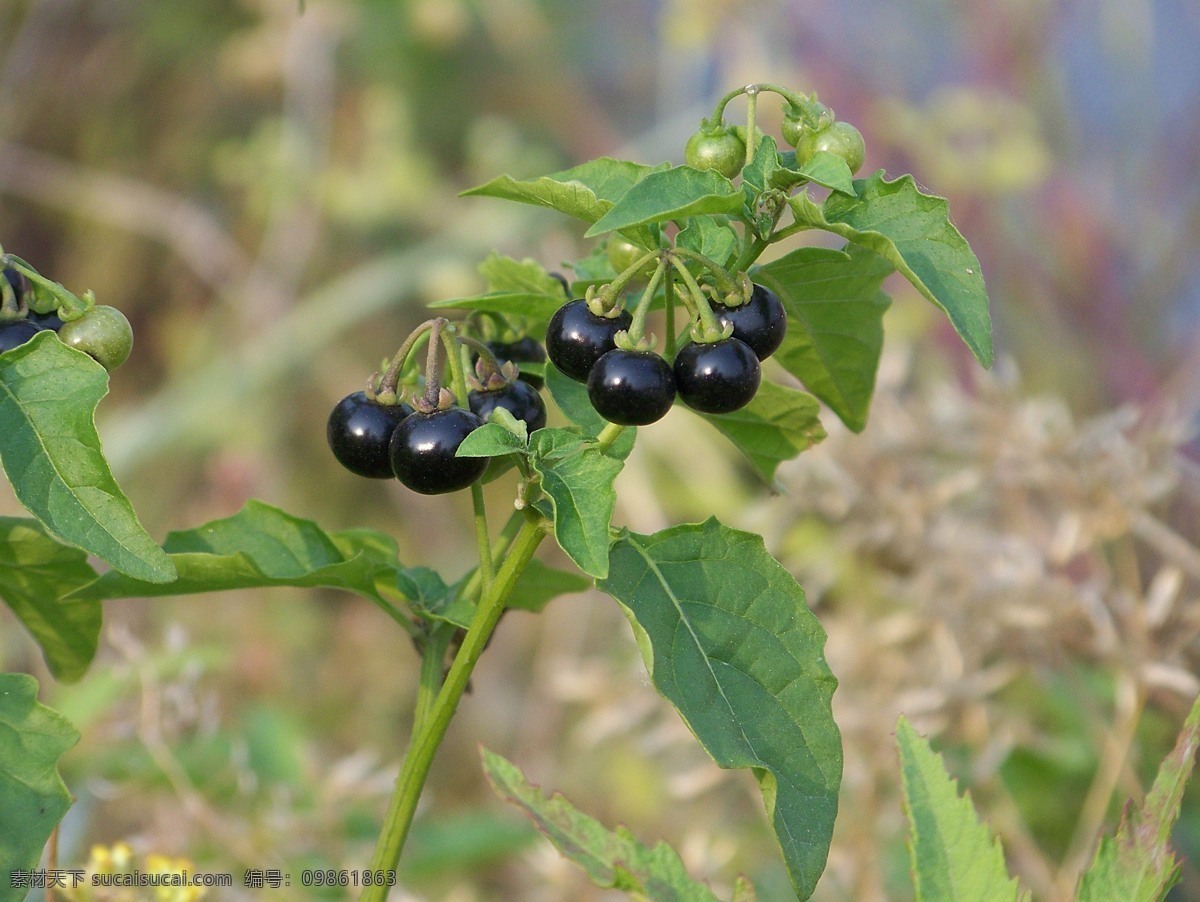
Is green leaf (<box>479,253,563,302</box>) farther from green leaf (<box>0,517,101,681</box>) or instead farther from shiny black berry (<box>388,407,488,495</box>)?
green leaf (<box>0,517,101,681</box>)

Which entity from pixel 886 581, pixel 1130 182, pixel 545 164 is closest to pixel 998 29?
pixel 1130 182

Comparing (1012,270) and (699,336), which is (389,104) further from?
(699,336)

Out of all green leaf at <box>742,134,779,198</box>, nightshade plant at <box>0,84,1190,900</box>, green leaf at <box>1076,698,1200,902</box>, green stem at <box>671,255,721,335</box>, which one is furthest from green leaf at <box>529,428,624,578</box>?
green leaf at <box>1076,698,1200,902</box>

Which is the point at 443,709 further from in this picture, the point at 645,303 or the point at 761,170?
the point at 761,170

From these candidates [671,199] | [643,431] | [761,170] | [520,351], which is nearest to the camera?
[671,199]

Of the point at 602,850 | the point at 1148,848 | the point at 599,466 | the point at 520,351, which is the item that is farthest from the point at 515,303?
the point at 1148,848

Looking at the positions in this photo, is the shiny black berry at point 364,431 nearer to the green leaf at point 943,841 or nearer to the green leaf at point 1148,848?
the green leaf at point 943,841

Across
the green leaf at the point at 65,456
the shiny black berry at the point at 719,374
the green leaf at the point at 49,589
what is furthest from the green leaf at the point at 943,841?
the green leaf at the point at 49,589
